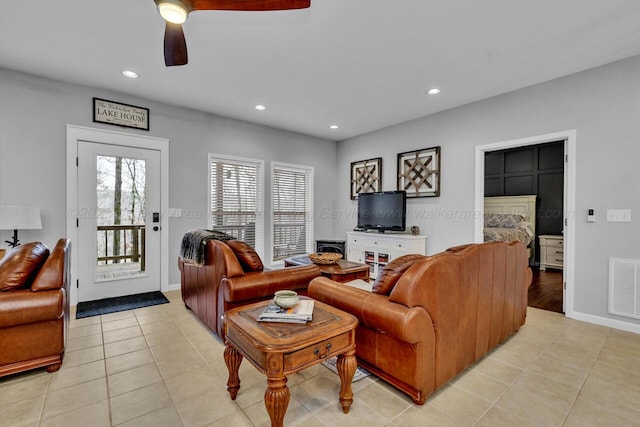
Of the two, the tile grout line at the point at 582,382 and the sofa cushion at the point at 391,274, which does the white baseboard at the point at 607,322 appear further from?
the sofa cushion at the point at 391,274

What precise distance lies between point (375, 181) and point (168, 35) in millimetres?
4055

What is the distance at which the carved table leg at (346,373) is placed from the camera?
160 cm

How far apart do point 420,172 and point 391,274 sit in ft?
10.5

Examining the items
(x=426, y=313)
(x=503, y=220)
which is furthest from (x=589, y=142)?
(x=503, y=220)

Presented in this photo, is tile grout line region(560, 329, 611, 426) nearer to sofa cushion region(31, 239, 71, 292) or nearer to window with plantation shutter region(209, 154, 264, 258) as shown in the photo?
sofa cushion region(31, 239, 71, 292)

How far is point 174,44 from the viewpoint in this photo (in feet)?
6.11

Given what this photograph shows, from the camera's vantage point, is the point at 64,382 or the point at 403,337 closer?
the point at 403,337

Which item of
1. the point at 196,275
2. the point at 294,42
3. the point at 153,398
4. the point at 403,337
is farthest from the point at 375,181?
the point at 153,398

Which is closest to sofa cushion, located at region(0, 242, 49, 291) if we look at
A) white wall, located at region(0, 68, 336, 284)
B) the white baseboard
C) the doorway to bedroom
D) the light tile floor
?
the light tile floor

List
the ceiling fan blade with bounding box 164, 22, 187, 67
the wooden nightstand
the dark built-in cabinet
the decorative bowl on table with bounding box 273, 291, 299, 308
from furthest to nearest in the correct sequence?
the dark built-in cabinet → the wooden nightstand → the ceiling fan blade with bounding box 164, 22, 187, 67 → the decorative bowl on table with bounding box 273, 291, 299, 308

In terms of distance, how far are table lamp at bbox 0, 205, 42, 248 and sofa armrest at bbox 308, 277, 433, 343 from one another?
306cm

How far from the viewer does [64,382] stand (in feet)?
6.30

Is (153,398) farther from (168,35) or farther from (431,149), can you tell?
(431,149)

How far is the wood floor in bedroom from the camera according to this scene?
11.7 feet
